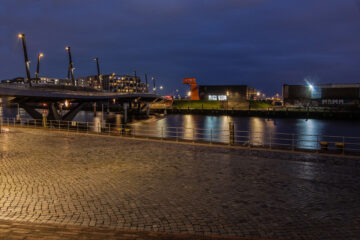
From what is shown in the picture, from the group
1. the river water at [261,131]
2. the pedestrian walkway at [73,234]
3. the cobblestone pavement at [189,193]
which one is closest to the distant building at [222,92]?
the river water at [261,131]

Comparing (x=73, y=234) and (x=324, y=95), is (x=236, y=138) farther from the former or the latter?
(x=324, y=95)

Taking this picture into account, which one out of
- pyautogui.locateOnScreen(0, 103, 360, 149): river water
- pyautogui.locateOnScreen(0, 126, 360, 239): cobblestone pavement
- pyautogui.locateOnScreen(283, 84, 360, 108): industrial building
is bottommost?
pyautogui.locateOnScreen(0, 103, 360, 149): river water

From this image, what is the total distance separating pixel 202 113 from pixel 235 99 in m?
26.0

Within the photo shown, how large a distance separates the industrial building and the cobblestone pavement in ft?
327

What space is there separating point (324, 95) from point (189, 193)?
11395cm

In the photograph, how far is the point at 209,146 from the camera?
20.0 m

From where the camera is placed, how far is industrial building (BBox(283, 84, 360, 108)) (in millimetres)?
100812

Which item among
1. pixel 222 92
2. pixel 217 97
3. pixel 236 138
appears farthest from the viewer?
pixel 217 97

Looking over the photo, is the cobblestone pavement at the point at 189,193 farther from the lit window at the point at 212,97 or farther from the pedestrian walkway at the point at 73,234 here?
the lit window at the point at 212,97

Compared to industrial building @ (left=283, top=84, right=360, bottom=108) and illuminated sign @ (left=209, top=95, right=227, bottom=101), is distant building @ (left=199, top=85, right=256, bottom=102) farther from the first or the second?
industrial building @ (left=283, top=84, right=360, bottom=108)

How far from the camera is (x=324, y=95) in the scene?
107750 millimetres

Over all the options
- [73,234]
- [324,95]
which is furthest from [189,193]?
[324,95]

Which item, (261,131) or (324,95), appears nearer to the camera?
(261,131)

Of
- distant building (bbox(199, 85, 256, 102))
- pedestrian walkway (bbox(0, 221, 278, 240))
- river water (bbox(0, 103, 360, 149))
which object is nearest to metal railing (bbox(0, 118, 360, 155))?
river water (bbox(0, 103, 360, 149))
